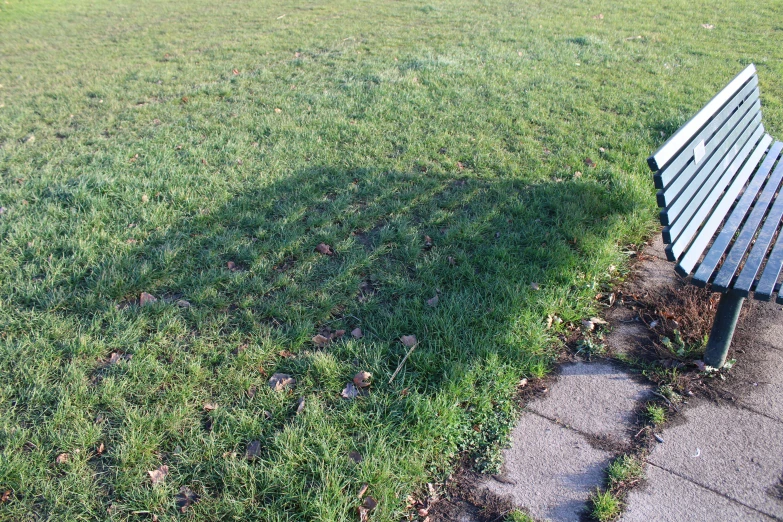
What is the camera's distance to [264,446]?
2.76 meters

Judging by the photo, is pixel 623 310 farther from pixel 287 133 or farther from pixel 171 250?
pixel 287 133

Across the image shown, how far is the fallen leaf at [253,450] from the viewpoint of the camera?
2.71 metres

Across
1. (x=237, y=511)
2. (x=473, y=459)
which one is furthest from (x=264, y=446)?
A: (x=473, y=459)

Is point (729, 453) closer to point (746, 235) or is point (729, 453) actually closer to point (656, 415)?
point (656, 415)

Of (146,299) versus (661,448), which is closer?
(661,448)

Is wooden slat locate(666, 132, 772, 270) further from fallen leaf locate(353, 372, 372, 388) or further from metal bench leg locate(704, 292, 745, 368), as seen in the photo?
fallen leaf locate(353, 372, 372, 388)

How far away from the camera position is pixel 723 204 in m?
3.62

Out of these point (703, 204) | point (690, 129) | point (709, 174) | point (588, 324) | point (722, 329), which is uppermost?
point (690, 129)

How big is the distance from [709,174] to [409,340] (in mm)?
2108

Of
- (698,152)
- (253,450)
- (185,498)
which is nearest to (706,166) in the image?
(698,152)

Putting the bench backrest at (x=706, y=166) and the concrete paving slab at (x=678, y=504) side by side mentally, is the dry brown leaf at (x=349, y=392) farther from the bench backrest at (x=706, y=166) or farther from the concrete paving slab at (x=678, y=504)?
the bench backrest at (x=706, y=166)

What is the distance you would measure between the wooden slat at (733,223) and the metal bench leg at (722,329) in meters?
0.18

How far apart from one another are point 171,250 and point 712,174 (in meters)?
3.60

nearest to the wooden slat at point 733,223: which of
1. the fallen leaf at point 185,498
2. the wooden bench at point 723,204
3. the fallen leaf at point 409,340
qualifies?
the wooden bench at point 723,204
